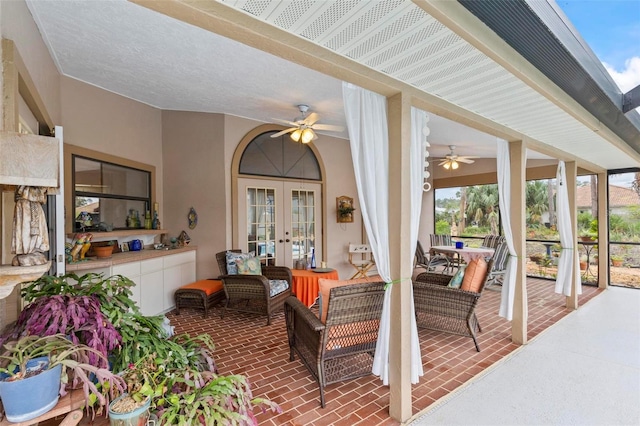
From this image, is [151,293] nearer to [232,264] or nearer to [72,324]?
[232,264]

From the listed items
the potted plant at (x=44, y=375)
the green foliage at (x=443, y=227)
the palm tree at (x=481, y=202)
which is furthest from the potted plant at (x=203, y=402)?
the green foliage at (x=443, y=227)

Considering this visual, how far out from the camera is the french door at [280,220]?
5395 millimetres

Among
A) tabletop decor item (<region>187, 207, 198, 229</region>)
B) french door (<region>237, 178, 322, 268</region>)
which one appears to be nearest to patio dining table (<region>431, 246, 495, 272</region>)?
french door (<region>237, 178, 322, 268</region>)

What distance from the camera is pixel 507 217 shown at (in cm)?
363

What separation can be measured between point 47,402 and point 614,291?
807 cm

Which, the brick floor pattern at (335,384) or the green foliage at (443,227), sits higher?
the green foliage at (443,227)

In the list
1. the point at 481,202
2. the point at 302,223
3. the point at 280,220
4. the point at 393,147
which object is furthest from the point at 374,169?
the point at 481,202

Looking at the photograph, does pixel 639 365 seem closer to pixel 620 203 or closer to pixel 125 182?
pixel 620 203

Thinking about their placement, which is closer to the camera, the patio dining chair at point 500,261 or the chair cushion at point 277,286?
the chair cushion at point 277,286

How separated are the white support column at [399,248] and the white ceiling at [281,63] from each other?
1.02ft

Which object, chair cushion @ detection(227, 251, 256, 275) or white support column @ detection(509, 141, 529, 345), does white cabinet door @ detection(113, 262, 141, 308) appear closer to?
chair cushion @ detection(227, 251, 256, 275)

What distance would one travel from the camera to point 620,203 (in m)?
6.27

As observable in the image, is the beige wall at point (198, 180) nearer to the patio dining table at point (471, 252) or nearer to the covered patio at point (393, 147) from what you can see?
the covered patio at point (393, 147)

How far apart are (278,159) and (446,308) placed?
154 inches
